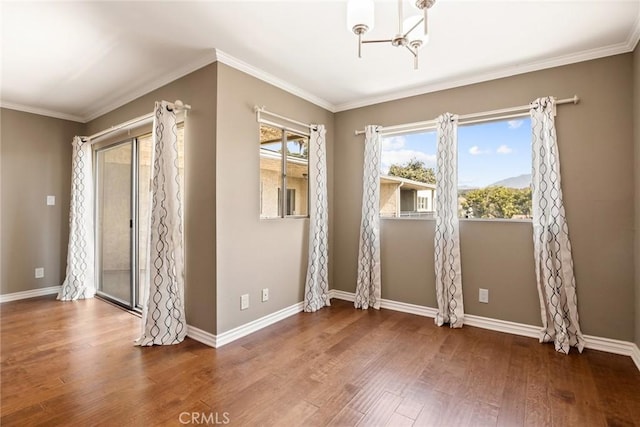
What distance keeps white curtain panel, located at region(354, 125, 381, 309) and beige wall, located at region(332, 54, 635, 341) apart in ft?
0.41

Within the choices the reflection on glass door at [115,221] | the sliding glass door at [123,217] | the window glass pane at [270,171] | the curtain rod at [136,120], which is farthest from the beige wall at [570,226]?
the reflection on glass door at [115,221]

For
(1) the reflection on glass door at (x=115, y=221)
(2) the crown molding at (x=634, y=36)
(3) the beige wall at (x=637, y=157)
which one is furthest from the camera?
(1) the reflection on glass door at (x=115, y=221)

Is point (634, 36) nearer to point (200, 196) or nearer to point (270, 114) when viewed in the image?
point (270, 114)

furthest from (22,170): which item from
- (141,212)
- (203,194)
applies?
(203,194)

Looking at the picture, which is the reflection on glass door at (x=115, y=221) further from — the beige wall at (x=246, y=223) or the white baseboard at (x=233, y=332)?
the beige wall at (x=246, y=223)

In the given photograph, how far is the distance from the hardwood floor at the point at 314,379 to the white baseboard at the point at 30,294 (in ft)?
3.90

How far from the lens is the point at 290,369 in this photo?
223 centimetres

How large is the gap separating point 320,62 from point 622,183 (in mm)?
2647

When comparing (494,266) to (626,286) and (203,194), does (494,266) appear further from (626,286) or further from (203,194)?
(203,194)

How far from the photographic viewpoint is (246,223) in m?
2.86

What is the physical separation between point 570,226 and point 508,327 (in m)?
1.05

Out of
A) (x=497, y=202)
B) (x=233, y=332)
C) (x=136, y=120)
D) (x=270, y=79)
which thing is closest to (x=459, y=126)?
(x=497, y=202)

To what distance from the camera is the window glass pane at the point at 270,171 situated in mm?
3070

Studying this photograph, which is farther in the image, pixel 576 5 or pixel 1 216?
pixel 1 216
